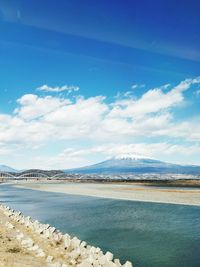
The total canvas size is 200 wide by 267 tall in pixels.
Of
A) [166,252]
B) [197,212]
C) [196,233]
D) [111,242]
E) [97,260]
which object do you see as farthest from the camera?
[197,212]

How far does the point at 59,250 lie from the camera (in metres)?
25.3

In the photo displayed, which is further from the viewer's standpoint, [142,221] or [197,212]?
[197,212]

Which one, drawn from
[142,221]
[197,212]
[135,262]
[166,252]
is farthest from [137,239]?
[197,212]

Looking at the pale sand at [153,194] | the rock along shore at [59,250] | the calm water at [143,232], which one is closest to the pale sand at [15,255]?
the rock along shore at [59,250]

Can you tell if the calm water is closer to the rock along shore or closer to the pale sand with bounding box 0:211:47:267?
the rock along shore

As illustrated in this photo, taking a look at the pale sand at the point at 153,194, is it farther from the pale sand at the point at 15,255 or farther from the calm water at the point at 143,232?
the pale sand at the point at 15,255

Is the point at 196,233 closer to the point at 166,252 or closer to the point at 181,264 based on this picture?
the point at 166,252

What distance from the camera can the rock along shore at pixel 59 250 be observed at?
2045 cm

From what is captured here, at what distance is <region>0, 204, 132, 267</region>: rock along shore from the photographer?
20.5m

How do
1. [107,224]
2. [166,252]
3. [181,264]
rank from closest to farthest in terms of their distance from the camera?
[181,264]
[166,252]
[107,224]

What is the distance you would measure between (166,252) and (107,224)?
47.4 ft

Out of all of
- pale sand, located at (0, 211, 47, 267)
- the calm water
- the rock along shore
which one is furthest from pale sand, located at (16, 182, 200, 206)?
pale sand, located at (0, 211, 47, 267)

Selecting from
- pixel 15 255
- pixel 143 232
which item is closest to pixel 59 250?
pixel 15 255

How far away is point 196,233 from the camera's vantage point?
116 feet
